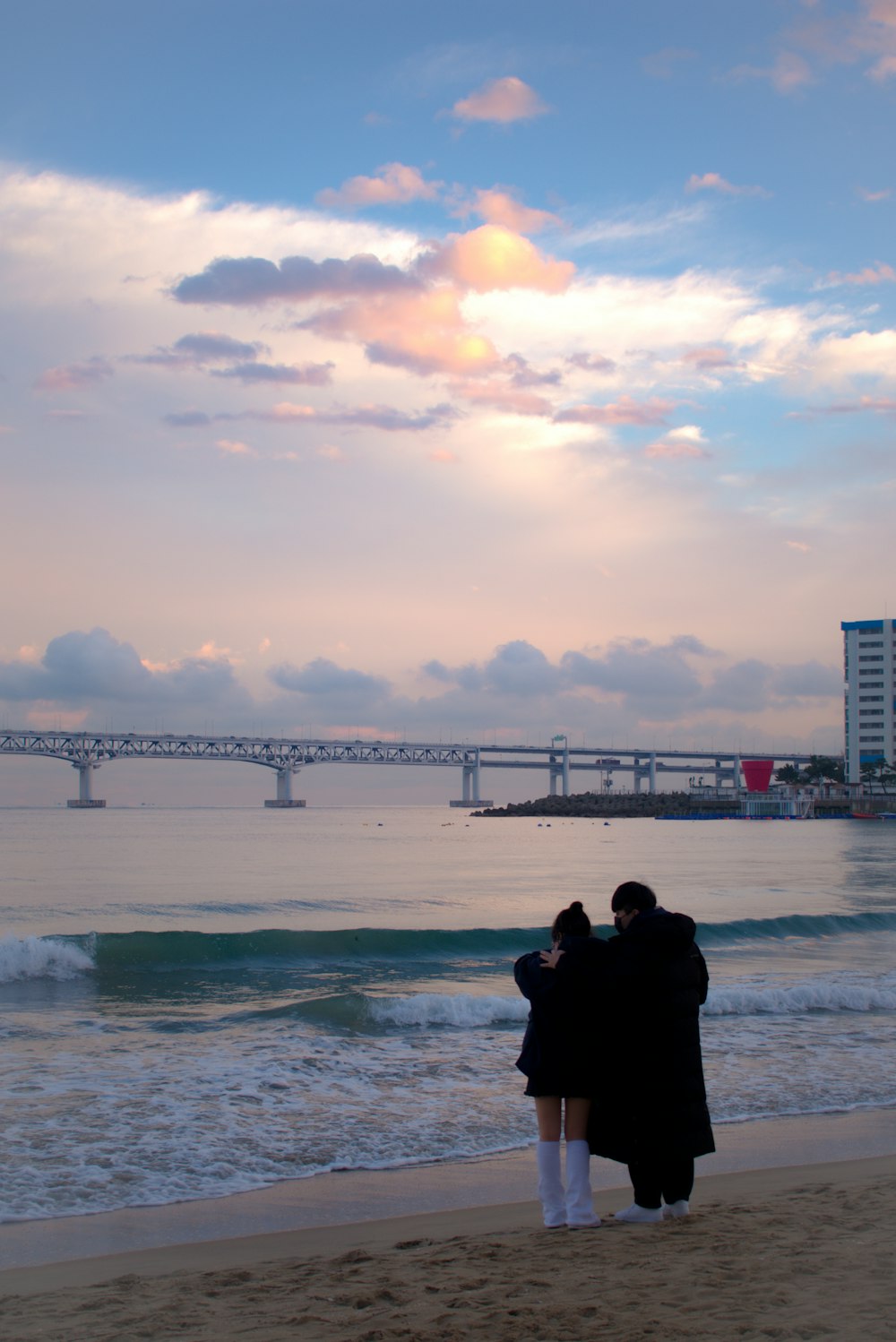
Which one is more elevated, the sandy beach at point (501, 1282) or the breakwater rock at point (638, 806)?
the sandy beach at point (501, 1282)

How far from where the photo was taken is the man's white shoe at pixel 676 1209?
19.5ft

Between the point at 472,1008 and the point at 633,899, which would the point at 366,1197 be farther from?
the point at 472,1008

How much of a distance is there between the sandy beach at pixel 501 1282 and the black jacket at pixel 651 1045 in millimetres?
498

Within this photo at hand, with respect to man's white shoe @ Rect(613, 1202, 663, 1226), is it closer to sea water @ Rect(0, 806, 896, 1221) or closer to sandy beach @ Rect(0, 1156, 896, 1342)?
sandy beach @ Rect(0, 1156, 896, 1342)

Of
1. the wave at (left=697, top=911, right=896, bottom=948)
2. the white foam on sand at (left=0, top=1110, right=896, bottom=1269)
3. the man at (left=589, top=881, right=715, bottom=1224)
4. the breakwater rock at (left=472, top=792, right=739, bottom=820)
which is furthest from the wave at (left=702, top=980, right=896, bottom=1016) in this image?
the breakwater rock at (left=472, top=792, right=739, bottom=820)

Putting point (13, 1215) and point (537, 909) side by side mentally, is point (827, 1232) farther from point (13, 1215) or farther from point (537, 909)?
point (537, 909)

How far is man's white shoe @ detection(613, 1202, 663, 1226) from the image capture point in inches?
231

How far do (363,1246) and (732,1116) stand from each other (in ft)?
14.2

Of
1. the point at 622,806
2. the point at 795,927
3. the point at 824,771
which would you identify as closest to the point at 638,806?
the point at 622,806

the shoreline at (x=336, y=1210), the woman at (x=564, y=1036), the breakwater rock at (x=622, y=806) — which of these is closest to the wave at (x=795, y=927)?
the shoreline at (x=336, y=1210)

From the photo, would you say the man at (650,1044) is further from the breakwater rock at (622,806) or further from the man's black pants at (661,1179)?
the breakwater rock at (622,806)

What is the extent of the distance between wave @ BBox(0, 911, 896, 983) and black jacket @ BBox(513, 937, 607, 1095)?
1271cm

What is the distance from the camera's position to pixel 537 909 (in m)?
29.9

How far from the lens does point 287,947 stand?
68.8ft
